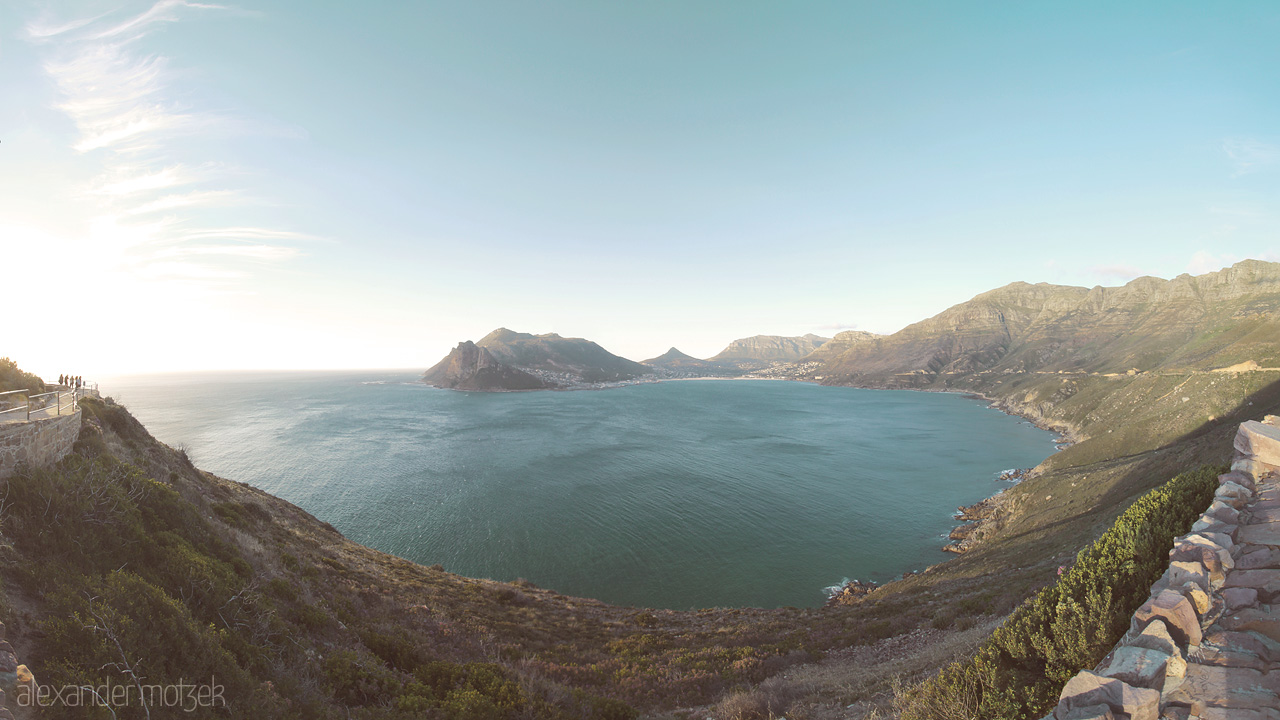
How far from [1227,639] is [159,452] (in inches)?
1602

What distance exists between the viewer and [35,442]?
37.9 feet

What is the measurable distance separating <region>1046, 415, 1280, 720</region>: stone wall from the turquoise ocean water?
98.8 ft

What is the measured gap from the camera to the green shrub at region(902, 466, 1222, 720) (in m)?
7.10

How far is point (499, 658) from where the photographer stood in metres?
16.9

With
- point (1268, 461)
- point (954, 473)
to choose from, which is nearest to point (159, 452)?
point (1268, 461)

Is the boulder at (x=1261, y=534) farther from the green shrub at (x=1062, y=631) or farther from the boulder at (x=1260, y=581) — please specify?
the boulder at (x=1260, y=581)

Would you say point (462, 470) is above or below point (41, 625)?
below

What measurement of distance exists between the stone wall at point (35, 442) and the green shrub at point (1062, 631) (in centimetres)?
2257

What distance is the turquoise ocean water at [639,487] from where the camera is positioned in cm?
3825

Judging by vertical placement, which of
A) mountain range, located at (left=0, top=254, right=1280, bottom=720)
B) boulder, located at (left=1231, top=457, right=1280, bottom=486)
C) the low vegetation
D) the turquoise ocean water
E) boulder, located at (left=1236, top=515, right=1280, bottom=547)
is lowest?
the turquoise ocean water

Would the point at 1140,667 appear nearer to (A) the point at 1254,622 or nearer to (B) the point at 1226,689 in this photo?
(B) the point at 1226,689

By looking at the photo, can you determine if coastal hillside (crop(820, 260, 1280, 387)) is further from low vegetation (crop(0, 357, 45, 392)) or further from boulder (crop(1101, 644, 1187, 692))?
low vegetation (crop(0, 357, 45, 392))

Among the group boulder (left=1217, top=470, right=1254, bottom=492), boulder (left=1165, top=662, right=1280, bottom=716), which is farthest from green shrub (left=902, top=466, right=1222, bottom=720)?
boulder (left=1165, top=662, right=1280, bottom=716)

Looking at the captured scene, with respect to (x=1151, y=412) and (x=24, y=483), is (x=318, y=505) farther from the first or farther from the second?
(x=1151, y=412)
